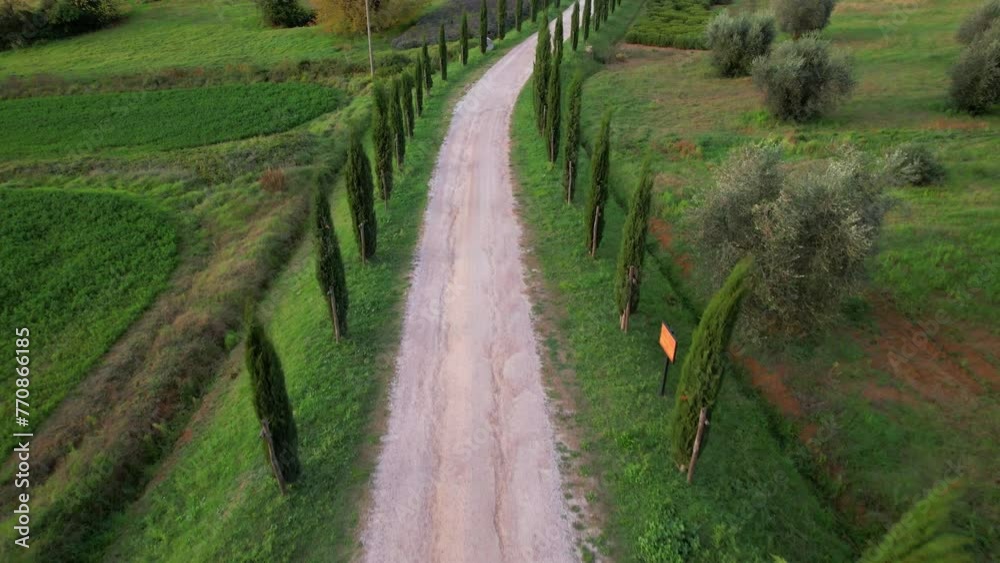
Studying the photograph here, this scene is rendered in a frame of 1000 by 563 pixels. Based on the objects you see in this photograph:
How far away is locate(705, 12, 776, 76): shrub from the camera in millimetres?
34094

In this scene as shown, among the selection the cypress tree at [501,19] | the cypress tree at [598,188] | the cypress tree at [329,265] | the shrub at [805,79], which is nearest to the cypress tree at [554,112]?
the cypress tree at [598,188]

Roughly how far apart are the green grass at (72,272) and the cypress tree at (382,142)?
7723mm

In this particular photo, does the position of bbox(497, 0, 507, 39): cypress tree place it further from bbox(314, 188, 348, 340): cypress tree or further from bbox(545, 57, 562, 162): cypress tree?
bbox(314, 188, 348, 340): cypress tree

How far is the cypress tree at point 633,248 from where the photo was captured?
532 inches

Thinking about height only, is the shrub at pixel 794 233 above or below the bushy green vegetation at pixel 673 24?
below

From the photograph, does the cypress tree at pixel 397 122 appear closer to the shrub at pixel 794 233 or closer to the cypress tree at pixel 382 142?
the cypress tree at pixel 382 142

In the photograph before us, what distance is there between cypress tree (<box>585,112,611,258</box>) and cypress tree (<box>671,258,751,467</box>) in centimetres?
766

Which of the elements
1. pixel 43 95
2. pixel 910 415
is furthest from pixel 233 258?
pixel 43 95

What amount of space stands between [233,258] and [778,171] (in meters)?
17.4

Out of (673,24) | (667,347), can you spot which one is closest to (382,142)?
(667,347)

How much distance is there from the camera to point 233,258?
19.8 meters

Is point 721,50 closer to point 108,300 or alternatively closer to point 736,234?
point 736,234

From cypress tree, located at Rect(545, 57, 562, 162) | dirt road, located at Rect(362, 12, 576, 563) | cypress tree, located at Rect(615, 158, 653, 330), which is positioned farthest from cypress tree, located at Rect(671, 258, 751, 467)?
cypress tree, located at Rect(545, 57, 562, 162)

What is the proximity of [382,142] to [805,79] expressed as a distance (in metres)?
19.9
